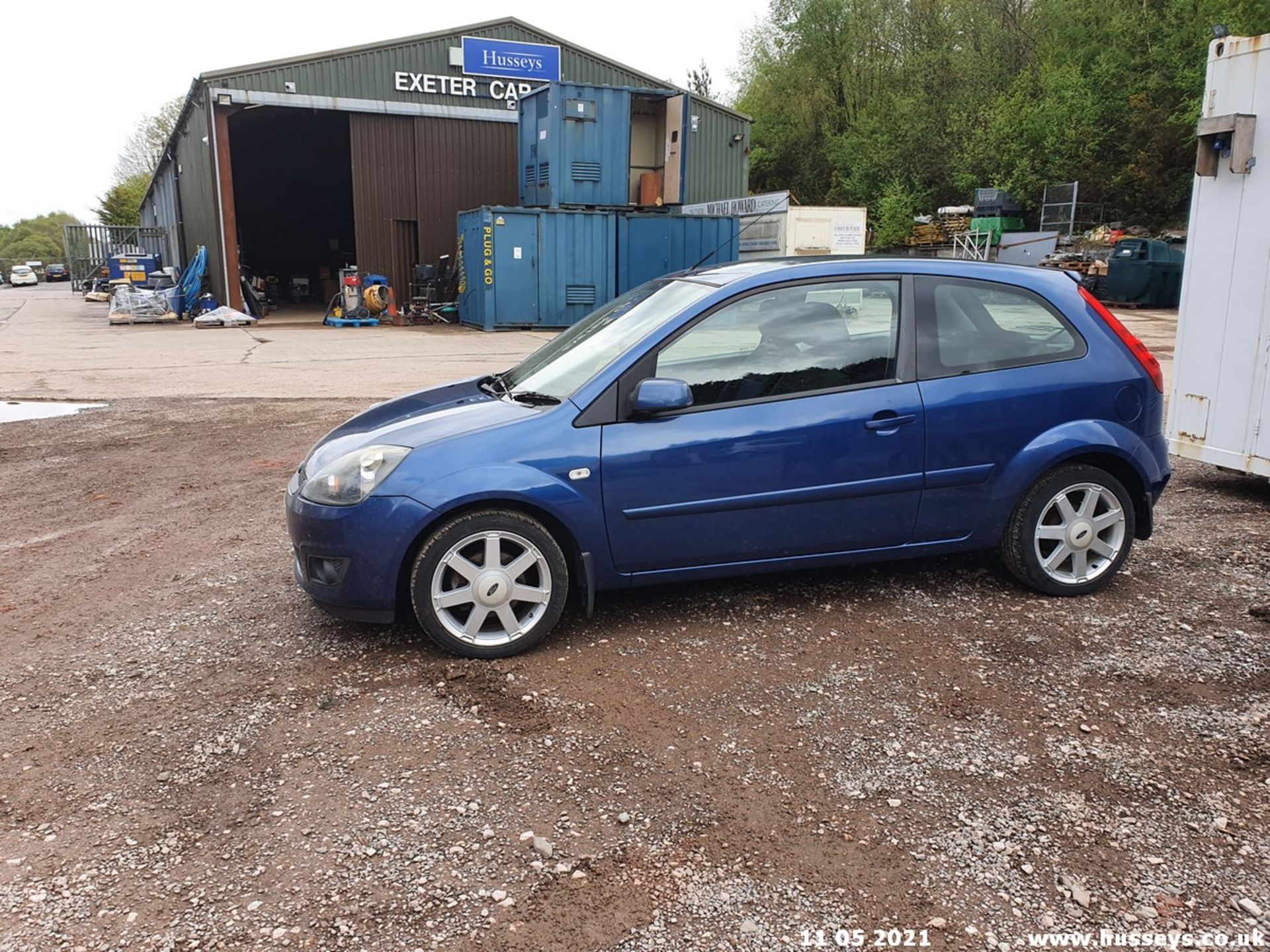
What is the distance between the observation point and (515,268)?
71.5ft

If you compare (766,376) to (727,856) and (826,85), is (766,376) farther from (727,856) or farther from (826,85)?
(826,85)

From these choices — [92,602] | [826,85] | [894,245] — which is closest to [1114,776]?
[92,602]

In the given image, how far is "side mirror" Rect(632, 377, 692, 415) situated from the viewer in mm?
4059

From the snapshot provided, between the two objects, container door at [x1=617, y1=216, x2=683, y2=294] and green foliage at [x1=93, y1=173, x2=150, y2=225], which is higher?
green foliage at [x1=93, y1=173, x2=150, y2=225]

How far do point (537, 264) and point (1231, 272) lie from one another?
1713 cm

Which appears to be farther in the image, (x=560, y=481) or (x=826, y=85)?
(x=826, y=85)

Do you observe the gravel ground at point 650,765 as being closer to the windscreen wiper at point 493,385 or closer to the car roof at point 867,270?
the windscreen wiper at point 493,385

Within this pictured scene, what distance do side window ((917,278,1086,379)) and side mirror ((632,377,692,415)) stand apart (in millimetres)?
1149

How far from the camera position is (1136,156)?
37.1m

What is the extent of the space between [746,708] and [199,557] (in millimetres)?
3384

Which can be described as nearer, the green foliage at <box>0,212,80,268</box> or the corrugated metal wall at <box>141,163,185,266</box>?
the corrugated metal wall at <box>141,163,185,266</box>

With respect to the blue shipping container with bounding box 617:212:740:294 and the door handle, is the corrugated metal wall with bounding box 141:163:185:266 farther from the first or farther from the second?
the door handle

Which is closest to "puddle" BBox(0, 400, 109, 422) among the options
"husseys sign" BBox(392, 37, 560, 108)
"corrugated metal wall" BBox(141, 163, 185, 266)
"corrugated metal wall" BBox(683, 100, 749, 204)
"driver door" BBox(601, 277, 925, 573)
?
"driver door" BBox(601, 277, 925, 573)

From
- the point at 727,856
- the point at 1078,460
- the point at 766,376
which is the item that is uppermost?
the point at 766,376
